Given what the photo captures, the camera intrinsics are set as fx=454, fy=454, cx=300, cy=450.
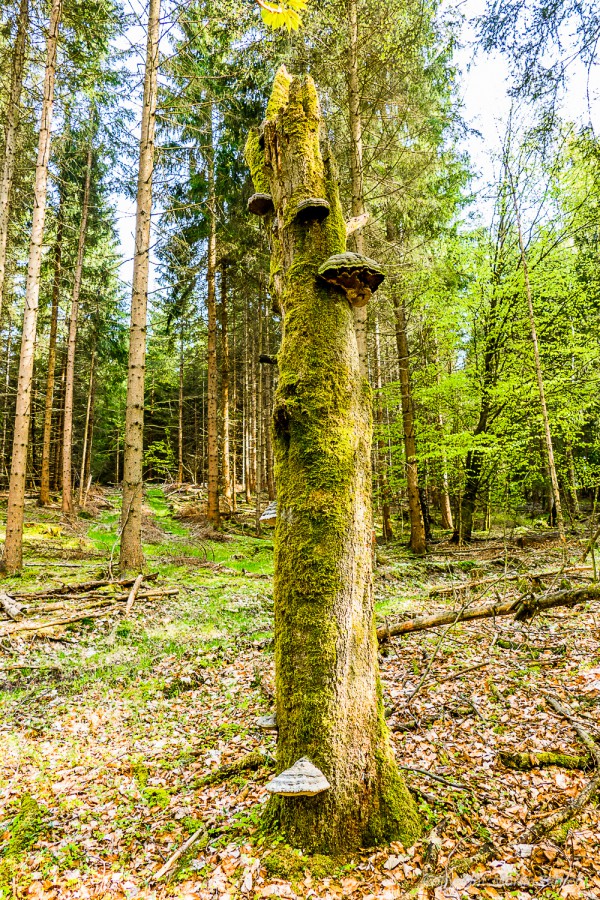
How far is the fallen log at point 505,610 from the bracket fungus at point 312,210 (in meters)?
4.22

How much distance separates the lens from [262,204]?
332cm

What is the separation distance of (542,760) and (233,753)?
2.38 meters

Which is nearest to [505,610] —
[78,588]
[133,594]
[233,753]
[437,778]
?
[437,778]

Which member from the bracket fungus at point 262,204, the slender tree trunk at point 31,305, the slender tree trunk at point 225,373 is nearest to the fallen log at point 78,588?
the slender tree trunk at point 31,305

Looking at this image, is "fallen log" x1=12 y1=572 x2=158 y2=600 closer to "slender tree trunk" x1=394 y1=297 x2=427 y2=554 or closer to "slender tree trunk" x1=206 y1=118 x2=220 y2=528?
"slender tree trunk" x1=206 y1=118 x2=220 y2=528

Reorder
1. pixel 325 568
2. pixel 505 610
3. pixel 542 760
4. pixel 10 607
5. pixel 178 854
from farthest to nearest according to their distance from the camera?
1. pixel 10 607
2. pixel 505 610
3. pixel 542 760
4. pixel 178 854
5. pixel 325 568

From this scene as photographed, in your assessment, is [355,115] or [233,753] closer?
[233,753]

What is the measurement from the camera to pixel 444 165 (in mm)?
11414

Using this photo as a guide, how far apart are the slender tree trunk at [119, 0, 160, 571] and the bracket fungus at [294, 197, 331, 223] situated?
676 cm

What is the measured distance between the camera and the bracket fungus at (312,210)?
287 cm

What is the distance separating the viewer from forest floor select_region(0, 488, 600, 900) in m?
2.39

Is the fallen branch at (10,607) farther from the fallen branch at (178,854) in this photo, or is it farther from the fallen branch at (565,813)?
the fallen branch at (565,813)

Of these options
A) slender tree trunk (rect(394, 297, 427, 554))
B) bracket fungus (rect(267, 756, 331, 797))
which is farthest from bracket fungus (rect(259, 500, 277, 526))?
slender tree trunk (rect(394, 297, 427, 554))

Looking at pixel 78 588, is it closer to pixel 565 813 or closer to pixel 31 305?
pixel 31 305
